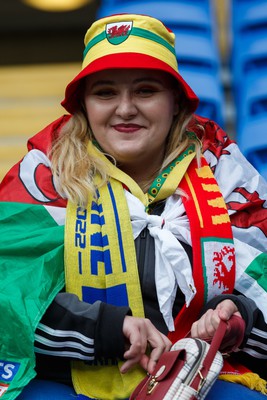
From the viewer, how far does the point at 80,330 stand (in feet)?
8.54

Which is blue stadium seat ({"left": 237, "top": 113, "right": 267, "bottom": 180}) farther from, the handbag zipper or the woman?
the handbag zipper

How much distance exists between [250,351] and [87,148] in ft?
2.72

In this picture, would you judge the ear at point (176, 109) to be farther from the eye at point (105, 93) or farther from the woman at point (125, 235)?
the eye at point (105, 93)

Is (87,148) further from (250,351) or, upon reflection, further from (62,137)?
(250,351)

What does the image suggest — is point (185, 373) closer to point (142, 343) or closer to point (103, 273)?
point (142, 343)

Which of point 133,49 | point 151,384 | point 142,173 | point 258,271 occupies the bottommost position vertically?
point 151,384

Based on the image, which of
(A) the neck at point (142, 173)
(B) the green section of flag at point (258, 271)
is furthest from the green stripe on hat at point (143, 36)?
(B) the green section of flag at point (258, 271)

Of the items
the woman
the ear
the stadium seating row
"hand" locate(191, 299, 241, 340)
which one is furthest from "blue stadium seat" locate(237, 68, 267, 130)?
"hand" locate(191, 299, 241, 340)

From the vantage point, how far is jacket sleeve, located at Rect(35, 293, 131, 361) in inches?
102

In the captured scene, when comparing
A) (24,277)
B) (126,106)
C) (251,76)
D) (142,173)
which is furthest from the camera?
(251,76)

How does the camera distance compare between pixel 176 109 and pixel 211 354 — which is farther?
pixel 176 109

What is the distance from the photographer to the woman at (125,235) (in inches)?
103

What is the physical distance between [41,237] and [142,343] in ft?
1.50

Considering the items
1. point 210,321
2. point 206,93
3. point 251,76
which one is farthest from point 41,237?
point 251,76
